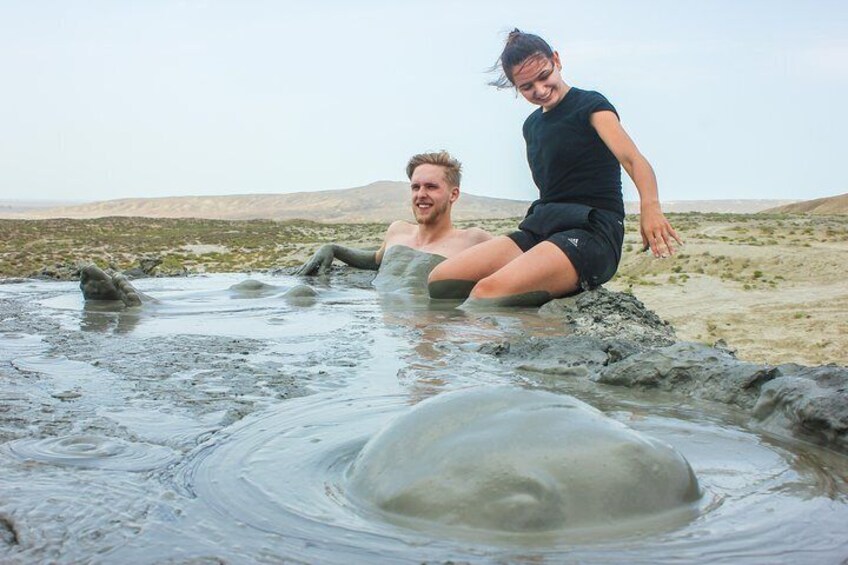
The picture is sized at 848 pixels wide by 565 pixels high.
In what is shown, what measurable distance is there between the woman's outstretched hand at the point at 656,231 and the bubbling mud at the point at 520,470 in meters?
2.61

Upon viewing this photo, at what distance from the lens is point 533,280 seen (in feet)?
17.7

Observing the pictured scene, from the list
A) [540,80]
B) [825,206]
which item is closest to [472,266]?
[540,80]

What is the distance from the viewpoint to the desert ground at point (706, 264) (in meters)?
7.00

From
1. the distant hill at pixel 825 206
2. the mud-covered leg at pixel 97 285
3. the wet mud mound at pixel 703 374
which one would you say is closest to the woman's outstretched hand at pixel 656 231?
the wet mud mound at pixel 703 374

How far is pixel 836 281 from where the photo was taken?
9359 millimetres

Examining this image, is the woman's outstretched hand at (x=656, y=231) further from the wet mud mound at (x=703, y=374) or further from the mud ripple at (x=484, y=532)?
the mud ripple at (x=484, y=532)

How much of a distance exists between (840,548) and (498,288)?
12.5 feet

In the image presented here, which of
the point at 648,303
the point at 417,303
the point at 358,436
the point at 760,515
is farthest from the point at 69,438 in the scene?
the point at 648,303

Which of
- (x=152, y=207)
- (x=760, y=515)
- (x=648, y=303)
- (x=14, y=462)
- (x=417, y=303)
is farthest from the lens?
(x=152, y=207)

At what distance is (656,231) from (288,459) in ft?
9.55

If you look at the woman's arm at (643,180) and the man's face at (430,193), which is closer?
the woman's arm at (643,180)

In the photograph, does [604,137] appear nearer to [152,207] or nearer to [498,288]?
[498,288]

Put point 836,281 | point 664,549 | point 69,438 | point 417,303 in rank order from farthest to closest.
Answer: point 836,281 → point 417,303 → point 69,438 → point 664,549

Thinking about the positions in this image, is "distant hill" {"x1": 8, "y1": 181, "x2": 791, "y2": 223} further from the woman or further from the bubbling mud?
the bubbling mud
